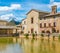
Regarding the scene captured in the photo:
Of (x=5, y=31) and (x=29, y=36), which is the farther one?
(x=5, y=31)

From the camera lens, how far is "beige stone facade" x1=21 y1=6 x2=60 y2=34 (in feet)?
180

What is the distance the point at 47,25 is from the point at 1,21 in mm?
33629

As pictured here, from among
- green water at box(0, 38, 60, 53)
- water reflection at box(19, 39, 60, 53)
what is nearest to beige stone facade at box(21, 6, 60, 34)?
green water at box(0, 38, 60, 53)

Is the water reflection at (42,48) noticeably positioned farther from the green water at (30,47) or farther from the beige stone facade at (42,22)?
the beige stone facade at (42,22)

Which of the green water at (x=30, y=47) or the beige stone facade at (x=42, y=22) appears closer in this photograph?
the green water at (x=30, y=47)

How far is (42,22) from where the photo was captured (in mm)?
59875

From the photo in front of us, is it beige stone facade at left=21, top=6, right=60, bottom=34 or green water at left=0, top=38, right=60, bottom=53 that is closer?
green water at left=0, top=38, right=60, bottom=53

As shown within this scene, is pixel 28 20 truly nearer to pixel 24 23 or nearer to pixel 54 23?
pixel 24 23

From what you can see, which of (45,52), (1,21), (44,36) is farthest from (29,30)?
(45,52)

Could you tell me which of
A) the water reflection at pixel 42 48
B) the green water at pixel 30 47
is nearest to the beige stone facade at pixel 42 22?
the green water at pixel 30 47

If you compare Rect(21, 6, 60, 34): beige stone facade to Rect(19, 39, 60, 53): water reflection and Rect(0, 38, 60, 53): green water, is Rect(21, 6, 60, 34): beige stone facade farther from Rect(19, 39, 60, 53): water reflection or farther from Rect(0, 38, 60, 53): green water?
Rect(19, 39, 60, 53): water reflection

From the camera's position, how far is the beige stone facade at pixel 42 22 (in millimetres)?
54719

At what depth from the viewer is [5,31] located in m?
68.8

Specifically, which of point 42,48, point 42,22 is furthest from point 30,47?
point 42,22
